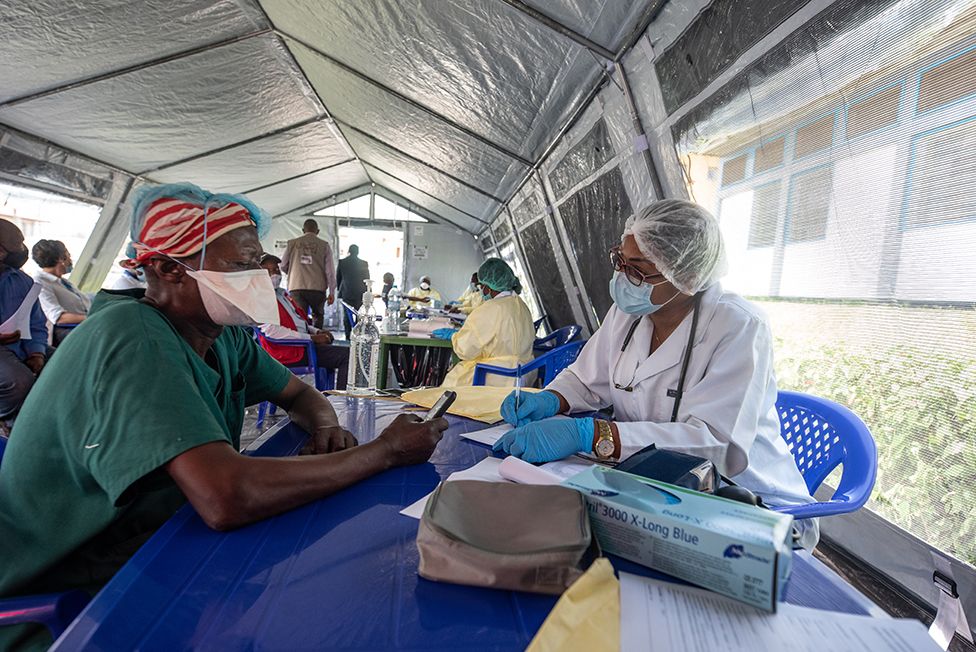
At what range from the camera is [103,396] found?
86cm

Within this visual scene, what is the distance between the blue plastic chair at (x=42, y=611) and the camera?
74 centimetres

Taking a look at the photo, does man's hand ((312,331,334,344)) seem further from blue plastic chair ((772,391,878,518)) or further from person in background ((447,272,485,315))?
blue plastic chair ((772,391,878,518))

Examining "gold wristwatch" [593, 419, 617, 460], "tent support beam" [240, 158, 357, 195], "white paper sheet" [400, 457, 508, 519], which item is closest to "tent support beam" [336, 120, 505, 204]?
"tent support beam" [240, 158, 357, 195]

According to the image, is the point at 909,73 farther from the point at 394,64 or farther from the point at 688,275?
the point at 394,64

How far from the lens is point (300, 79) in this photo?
17.9 feet

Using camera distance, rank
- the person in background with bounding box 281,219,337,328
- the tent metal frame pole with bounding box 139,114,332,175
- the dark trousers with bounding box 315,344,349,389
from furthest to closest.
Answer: the person in background with bounding box 281,219,337,328 → the tent metal frame pole with bounding box 139,114,332,175 → the dark trousers with bounding box 315,344,349,389

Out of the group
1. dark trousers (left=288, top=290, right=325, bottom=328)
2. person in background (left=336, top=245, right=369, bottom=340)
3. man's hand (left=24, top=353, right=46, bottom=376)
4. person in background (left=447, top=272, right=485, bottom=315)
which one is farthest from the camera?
person in background (left=336, top=245, right=369, bottom=340)

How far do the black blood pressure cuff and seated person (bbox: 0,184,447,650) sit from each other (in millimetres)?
497

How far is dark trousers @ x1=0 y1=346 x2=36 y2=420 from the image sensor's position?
281 centimetres

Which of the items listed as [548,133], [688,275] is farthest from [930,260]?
[548,133]

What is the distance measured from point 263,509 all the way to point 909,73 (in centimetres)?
182

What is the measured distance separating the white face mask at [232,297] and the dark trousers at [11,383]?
263cm

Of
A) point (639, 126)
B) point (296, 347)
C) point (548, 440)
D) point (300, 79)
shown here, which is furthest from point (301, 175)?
point (548, 440)

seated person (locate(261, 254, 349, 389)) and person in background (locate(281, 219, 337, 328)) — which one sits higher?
person in background (locate(281, 219, 337, 328))
